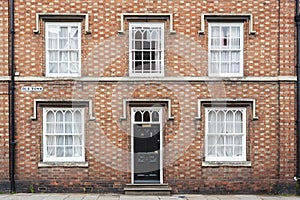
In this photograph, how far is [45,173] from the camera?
1291 centimetres

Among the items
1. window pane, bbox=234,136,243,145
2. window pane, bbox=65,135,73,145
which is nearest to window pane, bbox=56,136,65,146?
window pane, bbox=65,135,73,145

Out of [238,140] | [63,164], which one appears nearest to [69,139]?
[63,164]

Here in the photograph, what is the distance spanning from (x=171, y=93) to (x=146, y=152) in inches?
87.5

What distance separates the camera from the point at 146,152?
1327 centimetres

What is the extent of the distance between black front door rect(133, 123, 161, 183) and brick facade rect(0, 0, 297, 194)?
32cm

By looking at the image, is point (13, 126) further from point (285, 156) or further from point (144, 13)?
point (285, 156)

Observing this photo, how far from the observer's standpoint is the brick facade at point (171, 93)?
1292 centimetres

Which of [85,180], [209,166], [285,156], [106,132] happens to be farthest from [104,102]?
[285,156]

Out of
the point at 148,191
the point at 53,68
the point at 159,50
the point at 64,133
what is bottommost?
the point at 148,191

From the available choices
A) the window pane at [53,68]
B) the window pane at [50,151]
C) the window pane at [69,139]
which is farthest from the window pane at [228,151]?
the window pane at [53,68]

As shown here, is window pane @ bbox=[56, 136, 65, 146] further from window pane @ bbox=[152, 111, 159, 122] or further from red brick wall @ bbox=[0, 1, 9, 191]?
window pane @ bbox=[152, 111, 159, 122]

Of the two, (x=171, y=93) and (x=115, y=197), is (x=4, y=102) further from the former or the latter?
(x=171, y=93)

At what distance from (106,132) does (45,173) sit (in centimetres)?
246

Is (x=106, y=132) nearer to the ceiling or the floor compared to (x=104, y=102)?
nearer to the floor
